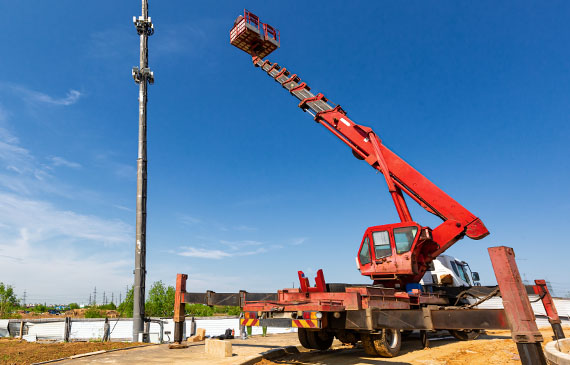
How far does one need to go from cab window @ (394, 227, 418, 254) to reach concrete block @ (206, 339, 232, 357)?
5.35 meters

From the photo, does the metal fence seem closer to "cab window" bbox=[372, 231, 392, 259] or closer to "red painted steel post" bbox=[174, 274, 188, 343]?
"red painted steel post" bbox=[174, 274, 188, 343]

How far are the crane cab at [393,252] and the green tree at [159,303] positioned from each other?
42233 mm

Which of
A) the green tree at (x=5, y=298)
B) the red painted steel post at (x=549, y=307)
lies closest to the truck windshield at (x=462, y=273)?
the red painted steel post at (x=549, y=307)

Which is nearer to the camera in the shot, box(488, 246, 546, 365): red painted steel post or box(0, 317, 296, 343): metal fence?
box(488, 246, 546, 365): red painted steel post

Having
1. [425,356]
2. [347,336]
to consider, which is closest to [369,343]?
[347,336]

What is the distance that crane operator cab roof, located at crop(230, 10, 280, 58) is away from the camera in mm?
17875

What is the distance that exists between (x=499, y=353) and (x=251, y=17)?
16.7 metres

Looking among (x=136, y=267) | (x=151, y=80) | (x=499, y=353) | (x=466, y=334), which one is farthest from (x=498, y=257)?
(x=151, y=80)

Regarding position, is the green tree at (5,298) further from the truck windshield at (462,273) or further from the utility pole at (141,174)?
the truck windshield at (462,273)

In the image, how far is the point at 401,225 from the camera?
10.9 m

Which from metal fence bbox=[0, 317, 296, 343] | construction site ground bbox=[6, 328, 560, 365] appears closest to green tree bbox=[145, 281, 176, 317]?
metal fence bbox=[0, 317, 296, 343]

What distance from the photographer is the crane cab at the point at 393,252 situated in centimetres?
1053

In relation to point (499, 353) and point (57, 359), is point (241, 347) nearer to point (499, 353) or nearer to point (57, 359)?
point (57, 359)

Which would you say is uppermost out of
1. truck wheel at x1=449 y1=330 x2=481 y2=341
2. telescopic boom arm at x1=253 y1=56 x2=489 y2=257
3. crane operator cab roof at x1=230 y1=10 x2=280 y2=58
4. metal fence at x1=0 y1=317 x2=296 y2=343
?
crane operator cab roof at x1=230 y1=10 x2=280 y2=58
